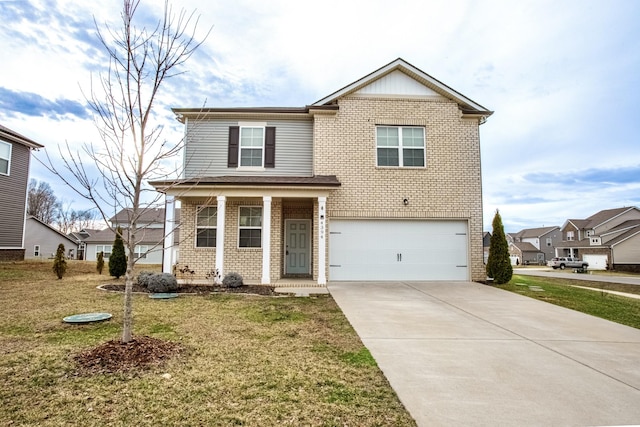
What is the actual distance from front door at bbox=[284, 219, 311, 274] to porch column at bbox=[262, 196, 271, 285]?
2.15 m

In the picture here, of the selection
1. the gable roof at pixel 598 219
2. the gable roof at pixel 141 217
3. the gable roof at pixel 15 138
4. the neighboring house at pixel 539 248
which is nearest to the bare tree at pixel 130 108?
the gable roof at pixel 141 217

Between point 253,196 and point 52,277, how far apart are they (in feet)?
28.1

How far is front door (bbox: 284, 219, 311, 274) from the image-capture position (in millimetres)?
13436

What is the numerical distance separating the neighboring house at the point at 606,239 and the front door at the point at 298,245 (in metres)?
42.7

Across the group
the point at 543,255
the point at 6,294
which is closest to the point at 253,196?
the point at 6,294

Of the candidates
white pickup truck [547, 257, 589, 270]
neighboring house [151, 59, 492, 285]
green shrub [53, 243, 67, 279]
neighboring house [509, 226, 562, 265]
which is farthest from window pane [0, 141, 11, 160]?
neighboring house [509, 226, 562, 265]

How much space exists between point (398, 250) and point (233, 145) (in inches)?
293

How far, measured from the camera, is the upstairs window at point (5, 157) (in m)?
16.8

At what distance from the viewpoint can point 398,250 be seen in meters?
12.4

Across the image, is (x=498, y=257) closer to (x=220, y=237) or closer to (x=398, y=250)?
(x=398, y=250)

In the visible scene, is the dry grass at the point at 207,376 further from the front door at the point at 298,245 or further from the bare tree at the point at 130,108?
the front door at the point at 298,245

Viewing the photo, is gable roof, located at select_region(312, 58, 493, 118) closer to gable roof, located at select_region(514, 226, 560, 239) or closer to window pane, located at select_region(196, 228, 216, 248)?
window pane, located at select_region(196, 228, 216, 248)

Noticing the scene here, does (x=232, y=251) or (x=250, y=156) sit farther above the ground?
(x=250, y=156)

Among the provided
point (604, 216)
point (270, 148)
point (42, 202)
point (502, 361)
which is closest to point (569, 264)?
point (604, 216)
